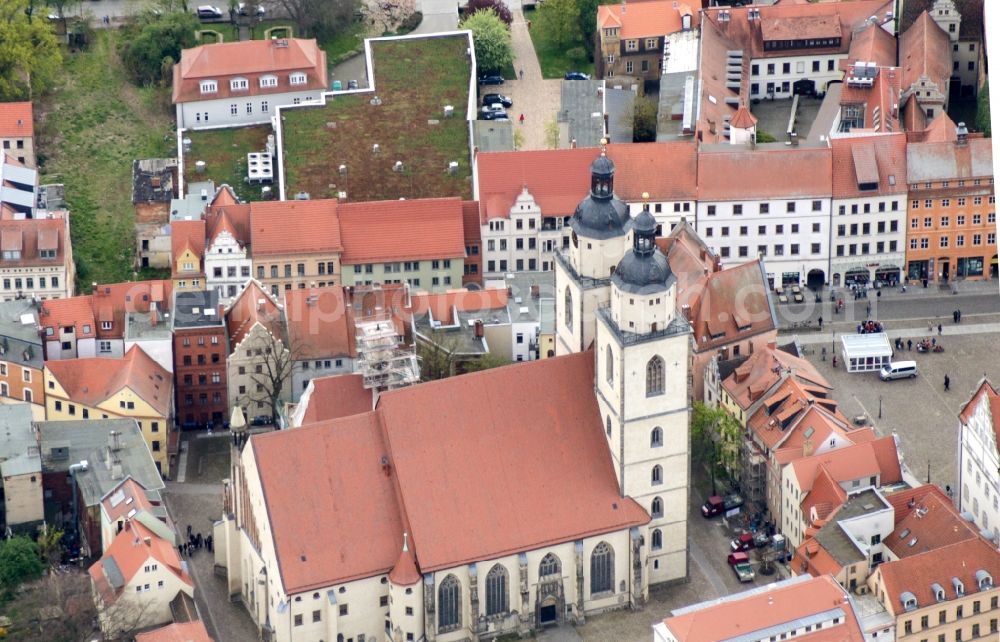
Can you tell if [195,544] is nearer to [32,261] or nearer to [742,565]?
[32,261]

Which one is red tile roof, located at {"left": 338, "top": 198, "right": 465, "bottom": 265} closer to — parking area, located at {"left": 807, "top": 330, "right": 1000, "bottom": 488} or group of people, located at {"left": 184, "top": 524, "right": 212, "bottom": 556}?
parking area, located at {"left": 807, "top": 330, "right": 1000, "bottom": 488}

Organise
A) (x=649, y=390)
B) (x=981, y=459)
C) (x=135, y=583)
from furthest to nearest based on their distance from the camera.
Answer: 1. (x=981, y=459)
2. (x=135, y=583)
3. (x=649, y=390)

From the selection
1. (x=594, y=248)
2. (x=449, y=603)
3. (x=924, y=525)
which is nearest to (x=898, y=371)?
(x=924, y=525)

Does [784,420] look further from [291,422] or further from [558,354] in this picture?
[291,422]

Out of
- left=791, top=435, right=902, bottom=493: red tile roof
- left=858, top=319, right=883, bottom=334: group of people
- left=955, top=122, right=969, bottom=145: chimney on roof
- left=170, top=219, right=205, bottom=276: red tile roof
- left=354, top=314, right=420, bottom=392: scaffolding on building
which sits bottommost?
left=791, top=435, right=902, bottom=493: red tile roof

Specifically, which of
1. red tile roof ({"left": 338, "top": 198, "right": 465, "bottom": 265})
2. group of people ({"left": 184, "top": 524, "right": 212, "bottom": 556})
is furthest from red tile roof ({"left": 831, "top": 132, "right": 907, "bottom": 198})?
group of people ({"left": 184, "top": 524, "right": 212, "bottom": 556})

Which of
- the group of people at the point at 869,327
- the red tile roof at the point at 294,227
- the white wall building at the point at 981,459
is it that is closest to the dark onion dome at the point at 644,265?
the white wall building at the point at 981,459
